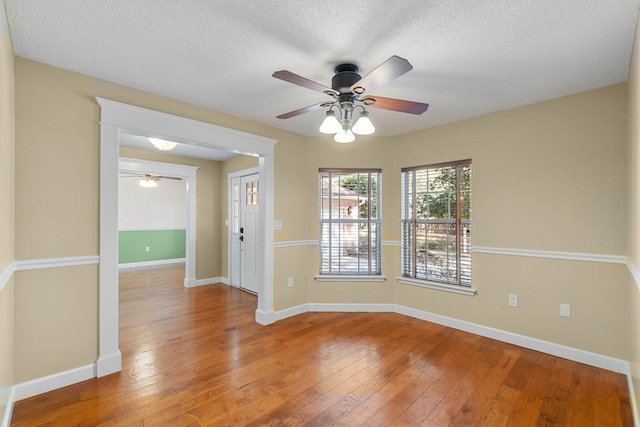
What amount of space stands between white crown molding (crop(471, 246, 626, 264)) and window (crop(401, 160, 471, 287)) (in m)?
0.22

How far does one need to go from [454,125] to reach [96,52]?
3525mm

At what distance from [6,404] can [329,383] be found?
2084 mm

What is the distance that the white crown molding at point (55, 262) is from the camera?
2.20m

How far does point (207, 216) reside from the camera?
19.2ft

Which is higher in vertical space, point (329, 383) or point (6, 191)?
point (6, 191)

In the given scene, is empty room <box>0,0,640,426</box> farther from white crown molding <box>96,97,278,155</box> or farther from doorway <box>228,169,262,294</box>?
doorway <box>228,169,262,294</box>

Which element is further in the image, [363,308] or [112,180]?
[363,308]

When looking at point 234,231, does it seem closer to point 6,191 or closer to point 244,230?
point 244,230

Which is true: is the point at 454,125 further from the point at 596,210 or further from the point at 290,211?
the point at 290,211

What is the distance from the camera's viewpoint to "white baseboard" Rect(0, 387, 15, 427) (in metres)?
1.74

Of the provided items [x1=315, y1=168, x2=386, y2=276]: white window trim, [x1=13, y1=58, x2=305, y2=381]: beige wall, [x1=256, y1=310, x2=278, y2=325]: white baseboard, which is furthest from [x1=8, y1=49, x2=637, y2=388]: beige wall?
[x1=256, y1=310, x2=278, y2=325]: white baseboard

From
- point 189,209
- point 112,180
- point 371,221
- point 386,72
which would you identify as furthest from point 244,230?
point 386,72

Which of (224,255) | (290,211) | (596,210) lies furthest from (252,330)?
(596,210)

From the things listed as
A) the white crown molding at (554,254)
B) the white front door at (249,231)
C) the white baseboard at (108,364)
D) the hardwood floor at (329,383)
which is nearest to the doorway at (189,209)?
the white front door at (249,231)
